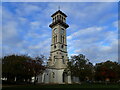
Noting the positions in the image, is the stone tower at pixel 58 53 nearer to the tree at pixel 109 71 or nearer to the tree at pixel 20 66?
the tree at pixel 109 71

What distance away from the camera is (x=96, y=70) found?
48.0 meters

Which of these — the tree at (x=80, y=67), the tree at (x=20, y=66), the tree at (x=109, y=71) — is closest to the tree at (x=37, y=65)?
the tree at (x=20, y=66)

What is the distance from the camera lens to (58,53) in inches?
1928

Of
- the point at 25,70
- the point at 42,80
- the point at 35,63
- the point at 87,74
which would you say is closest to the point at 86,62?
the point at 87,74

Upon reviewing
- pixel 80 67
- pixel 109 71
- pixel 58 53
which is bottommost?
pixel 109 71

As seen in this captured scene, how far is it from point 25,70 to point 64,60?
769 inches

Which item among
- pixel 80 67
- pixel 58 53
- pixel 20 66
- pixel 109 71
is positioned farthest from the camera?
pixel 58 53

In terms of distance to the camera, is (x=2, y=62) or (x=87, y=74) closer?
(x=2, y=62)

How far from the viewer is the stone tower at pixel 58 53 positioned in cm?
4666

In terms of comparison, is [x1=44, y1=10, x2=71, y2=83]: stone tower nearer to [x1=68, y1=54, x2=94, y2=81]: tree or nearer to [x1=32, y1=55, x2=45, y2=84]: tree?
[x1=68, y1=54, x2=94, y2=81]: tree

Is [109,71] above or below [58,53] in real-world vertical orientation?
below

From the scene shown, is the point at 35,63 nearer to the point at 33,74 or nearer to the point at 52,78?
the point at 33,74

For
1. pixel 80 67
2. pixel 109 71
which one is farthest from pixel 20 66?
pixel 109 71

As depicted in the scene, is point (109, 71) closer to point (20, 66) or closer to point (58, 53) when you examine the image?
point (58, 53)
